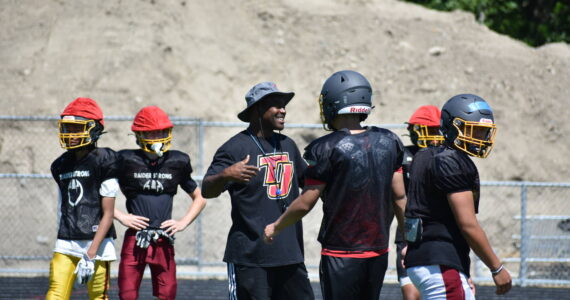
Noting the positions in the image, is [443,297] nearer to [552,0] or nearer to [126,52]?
[126,52]

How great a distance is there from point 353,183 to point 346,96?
59cm

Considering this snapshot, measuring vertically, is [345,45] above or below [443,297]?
above

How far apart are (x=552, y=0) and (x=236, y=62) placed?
11135 mm

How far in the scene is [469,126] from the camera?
4668 mm

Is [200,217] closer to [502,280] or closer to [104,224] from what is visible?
[104,224]

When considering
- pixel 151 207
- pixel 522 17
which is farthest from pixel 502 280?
pixel 522 17

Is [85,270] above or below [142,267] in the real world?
above

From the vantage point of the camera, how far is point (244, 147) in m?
5.65

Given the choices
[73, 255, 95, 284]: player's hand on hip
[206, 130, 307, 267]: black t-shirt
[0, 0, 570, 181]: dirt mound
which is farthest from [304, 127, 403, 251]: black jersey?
[0, 0, 570, 181]: dirt mound

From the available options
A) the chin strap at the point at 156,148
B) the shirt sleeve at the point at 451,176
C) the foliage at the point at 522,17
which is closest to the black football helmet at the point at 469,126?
the shirt sleeve at the point at 451,176

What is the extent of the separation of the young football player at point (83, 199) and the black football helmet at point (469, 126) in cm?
313

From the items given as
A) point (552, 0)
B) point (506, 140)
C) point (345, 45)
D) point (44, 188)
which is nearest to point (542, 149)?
point (506, 140)

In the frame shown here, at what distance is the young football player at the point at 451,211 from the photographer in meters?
4.47

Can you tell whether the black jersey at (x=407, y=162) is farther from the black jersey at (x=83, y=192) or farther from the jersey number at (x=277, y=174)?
the black jersey at (x=83, y=192)
